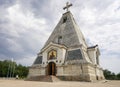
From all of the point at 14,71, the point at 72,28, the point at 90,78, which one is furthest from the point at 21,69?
the point at 90,78

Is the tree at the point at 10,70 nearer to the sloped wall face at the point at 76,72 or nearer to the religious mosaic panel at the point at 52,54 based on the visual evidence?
the religious mosaic panel at the point at 52,54

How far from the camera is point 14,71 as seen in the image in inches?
2120

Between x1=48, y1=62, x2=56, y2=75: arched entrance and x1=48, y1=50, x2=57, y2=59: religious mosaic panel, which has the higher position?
x1=48, y1=50, x2=57, y2=59: religious mosaic panel

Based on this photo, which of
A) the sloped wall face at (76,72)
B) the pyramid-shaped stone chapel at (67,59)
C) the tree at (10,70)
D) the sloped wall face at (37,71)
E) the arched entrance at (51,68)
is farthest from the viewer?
the tree at (10,70)

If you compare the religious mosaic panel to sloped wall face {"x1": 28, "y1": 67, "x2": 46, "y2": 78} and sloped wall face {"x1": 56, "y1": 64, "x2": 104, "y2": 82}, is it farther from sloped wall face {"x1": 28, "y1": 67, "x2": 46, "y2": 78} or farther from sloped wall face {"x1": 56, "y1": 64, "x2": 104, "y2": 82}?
sloped wall face {"x1": 28, "y1": 67, "x2": 46, "y2": 78}

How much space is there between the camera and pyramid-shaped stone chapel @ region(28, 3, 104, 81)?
810 inches

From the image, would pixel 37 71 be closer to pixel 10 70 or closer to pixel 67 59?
pixel 67 59

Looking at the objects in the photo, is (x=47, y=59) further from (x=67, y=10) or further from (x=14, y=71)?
(x=14, y=71)

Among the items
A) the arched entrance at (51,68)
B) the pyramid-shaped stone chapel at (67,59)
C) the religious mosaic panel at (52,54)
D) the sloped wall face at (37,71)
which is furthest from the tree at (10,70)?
the arched entrance at (51,68)

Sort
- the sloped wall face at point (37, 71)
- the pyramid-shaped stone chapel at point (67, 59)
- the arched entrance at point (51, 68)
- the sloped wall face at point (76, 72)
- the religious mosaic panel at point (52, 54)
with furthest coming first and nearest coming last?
the sloped wall face at point (37, 71) → the religious mosaic panel at point (52, 54) → the arched entrance at point (51, 68) → the pyramid-shaped stone chapel at point (67, 59) → the sloped wall face at point (76, 72)

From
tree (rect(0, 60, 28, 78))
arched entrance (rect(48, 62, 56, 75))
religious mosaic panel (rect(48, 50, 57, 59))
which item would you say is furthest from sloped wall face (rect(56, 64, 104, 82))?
tree (rect(0, 60, 28, 78))

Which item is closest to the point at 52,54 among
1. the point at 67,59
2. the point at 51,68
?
the point at 51,68

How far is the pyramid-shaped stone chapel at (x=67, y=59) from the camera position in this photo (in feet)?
67.5

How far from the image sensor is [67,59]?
74.4 feet
